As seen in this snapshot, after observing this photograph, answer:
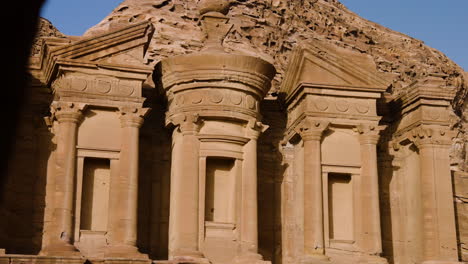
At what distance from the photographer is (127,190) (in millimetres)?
16266

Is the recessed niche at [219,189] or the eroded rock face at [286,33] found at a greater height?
the eroded rock face at [286,33]

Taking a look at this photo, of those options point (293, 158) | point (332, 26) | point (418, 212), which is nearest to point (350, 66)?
point (293, 158)

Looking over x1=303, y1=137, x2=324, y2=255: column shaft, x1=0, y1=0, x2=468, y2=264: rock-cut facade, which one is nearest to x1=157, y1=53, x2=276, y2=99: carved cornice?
x1=0, y1=0, x2=468, y2=264: rock-cut facade

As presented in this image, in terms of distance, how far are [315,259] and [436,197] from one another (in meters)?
3.78

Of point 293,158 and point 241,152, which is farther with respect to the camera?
point 293,158

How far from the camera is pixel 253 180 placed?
1697 cm

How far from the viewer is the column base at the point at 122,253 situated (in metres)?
15.3

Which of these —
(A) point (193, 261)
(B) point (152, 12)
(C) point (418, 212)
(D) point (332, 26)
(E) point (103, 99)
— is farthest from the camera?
(D) point (332, 26)

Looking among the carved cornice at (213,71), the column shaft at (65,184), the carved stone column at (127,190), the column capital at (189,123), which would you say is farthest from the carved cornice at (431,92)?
the column shaft at (65,184)

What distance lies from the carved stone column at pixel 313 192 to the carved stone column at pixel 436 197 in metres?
2.83

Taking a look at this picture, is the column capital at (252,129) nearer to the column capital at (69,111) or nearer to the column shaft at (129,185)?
the column shaft at (129,185)

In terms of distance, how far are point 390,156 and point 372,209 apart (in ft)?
9.14

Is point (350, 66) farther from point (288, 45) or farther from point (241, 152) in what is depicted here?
point (288, 45)

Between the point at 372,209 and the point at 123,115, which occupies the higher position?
the point at 123,115
